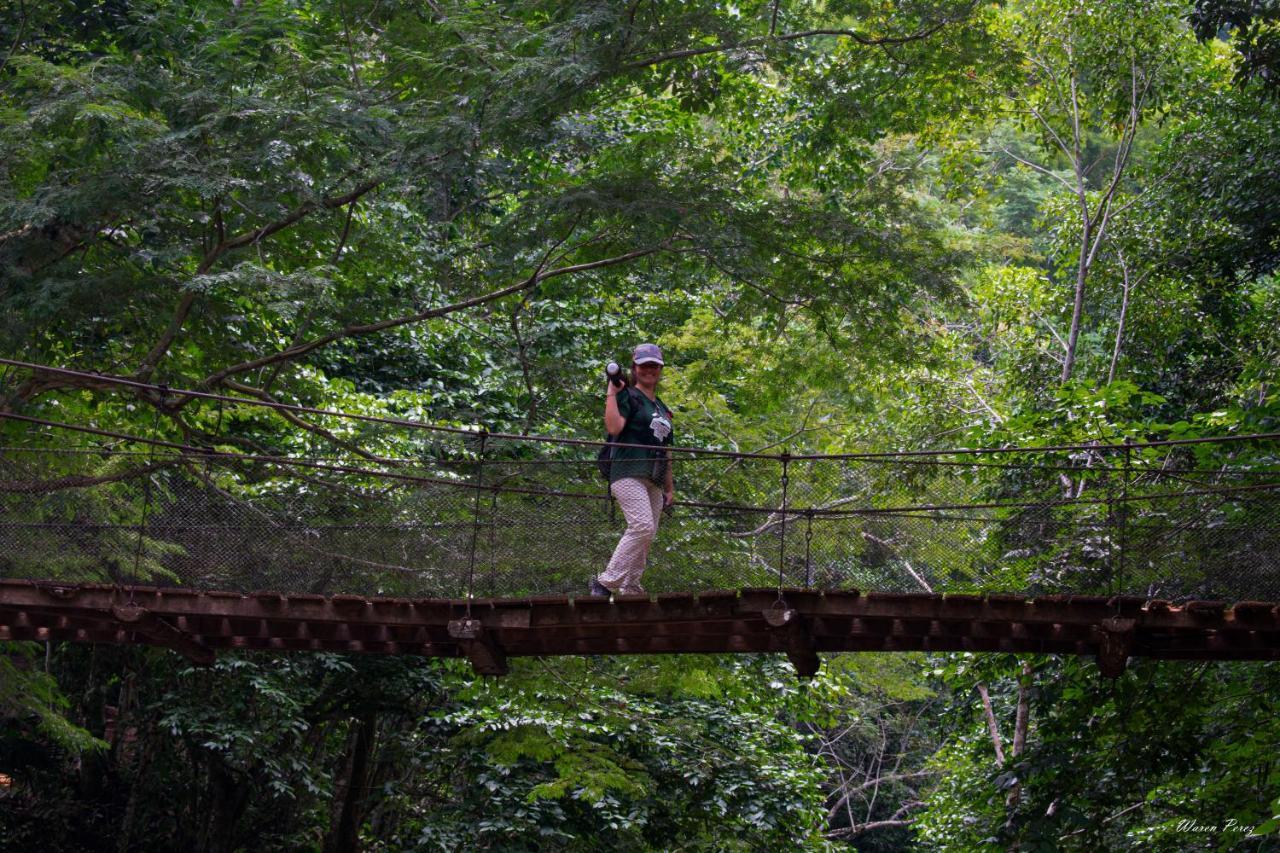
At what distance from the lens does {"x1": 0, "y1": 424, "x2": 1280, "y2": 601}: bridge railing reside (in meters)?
5.06

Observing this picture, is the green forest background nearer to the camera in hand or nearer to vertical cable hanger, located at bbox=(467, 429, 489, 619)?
vertical cable hanger, located at bbox=(467, 429, 489, 619)

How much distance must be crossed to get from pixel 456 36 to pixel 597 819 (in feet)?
14.7

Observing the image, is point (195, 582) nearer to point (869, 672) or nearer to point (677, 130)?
point (677, 130)

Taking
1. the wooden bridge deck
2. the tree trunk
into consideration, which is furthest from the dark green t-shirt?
the tree trunk

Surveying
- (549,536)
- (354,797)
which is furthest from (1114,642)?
(354,797)

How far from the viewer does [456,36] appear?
23.8 ft

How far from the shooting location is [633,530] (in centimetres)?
503

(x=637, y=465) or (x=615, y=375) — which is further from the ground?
(x=615, y=375)

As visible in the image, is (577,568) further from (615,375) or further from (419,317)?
(419,317)

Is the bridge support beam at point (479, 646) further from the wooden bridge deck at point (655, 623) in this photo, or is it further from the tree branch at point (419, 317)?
the tree branch at point (419, 317)

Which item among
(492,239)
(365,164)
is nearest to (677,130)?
(492,239)

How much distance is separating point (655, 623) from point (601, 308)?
15.2ft

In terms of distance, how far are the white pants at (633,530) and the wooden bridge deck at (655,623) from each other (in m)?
0.11

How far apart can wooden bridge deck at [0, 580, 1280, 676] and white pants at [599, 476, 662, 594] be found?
0.36 feet
